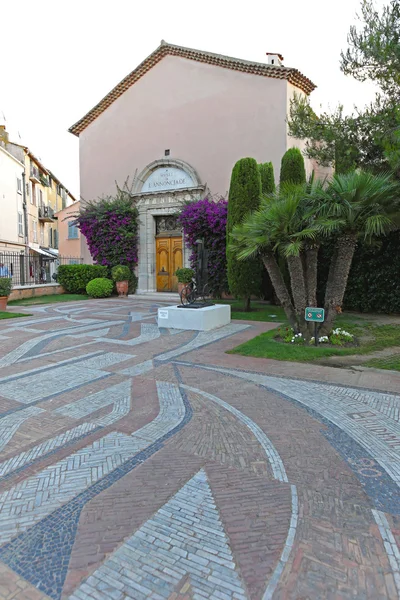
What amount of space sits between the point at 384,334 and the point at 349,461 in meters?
5.91

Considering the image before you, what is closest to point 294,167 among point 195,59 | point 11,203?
point 195,59

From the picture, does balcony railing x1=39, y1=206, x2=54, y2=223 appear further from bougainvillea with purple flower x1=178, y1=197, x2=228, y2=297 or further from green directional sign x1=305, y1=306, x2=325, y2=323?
green directional sign x1=305, y1=306, x2=325, y2=323

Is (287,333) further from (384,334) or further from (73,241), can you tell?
(73,241)

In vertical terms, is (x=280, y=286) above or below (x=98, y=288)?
above

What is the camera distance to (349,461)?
298 cm

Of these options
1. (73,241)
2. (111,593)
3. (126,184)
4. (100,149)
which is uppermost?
(100,149)

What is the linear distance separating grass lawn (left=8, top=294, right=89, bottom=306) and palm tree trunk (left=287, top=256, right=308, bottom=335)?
10728 millimetres

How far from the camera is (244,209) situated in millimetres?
11469

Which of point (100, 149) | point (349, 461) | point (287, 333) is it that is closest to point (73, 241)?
point (100, 149)

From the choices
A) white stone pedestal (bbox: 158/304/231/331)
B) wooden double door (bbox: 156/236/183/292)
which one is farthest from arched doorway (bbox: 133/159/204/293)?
white stone pedestal (bbox: 158/304/231/331)

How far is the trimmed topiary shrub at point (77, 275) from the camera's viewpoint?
17.7 meters

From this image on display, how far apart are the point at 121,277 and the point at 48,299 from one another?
326 centimetres

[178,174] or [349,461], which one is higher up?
[178,174]

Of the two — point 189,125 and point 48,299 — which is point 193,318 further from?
point 189,125
